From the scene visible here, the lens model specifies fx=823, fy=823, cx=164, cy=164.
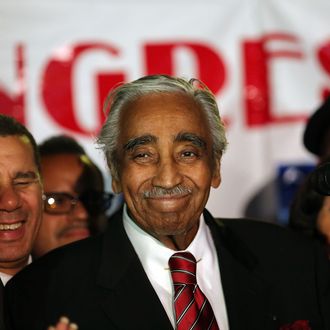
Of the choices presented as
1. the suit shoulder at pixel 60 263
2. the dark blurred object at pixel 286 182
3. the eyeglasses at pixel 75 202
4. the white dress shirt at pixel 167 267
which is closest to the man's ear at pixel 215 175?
the white dress shirt at pixel 167 267

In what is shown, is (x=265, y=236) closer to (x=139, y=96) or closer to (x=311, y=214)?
(x=311, y=214)

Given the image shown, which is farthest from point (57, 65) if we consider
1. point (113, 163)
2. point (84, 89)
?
point (113, 163)

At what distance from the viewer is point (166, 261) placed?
2.90 metres

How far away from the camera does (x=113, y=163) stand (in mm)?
2971

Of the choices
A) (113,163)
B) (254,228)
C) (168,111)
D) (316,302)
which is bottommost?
(316,302)

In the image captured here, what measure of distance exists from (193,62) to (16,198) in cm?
208

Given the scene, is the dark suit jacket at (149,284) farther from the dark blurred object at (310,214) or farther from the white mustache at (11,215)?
the dark blurred object at (310,214)

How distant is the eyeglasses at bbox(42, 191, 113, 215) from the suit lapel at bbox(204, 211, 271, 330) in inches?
35.1

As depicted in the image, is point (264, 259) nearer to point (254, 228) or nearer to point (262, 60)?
point (254, 228)

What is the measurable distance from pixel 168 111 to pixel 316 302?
2.88 ft

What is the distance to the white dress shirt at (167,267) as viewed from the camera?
2.87 m

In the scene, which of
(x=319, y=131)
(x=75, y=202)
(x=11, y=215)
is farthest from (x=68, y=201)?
(x=319, y=131)

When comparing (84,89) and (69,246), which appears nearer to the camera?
(69,246)

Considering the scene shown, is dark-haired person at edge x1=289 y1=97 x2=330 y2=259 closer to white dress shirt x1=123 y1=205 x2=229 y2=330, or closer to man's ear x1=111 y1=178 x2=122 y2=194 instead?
white dress shirt x1=123 y1=205 x2=229 y2=330
